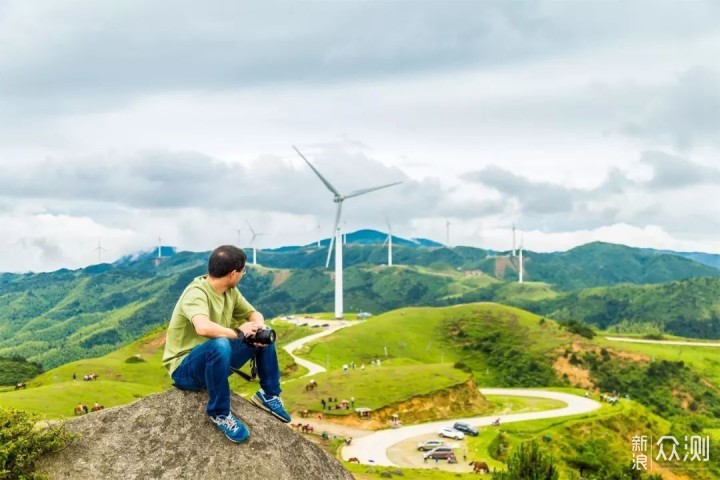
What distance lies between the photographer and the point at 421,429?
73938 mm

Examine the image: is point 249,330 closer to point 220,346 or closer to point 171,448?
point 220,346

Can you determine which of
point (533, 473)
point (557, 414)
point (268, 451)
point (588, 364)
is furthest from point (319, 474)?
point (588, 364)

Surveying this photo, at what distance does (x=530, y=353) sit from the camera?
135 metres

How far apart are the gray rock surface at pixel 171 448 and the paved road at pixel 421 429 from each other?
48397 millimetres

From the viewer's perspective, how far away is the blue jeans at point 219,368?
10675 mm

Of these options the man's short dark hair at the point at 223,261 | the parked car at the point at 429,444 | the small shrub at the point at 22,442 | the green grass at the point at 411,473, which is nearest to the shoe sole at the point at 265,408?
the man's short dark hair at the point at 223,261

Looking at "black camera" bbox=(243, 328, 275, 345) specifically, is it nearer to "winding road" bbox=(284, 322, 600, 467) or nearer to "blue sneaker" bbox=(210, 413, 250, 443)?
"blue sneaker" bbox=(210, 413, 250, 443)

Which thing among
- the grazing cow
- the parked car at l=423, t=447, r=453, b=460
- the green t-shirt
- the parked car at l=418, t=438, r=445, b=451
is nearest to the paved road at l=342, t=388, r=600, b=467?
the parked car at l=418, t=438, r=445, b=451

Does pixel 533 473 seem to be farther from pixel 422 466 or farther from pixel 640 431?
pixel 640 431

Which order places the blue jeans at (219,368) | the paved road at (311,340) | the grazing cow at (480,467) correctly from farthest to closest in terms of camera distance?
the paved road at (311,340), the grazing cow at (480,467), the blue jeans at (219,368)

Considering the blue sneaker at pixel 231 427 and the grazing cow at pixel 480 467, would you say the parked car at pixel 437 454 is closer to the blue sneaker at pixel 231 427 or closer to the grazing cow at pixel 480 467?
the grazing cow at pixel 480 467

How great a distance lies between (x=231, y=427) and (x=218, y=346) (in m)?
1.67

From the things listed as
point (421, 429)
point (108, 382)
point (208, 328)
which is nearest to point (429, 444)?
point (421, 429)

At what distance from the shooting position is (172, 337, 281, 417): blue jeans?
35.0 feet
